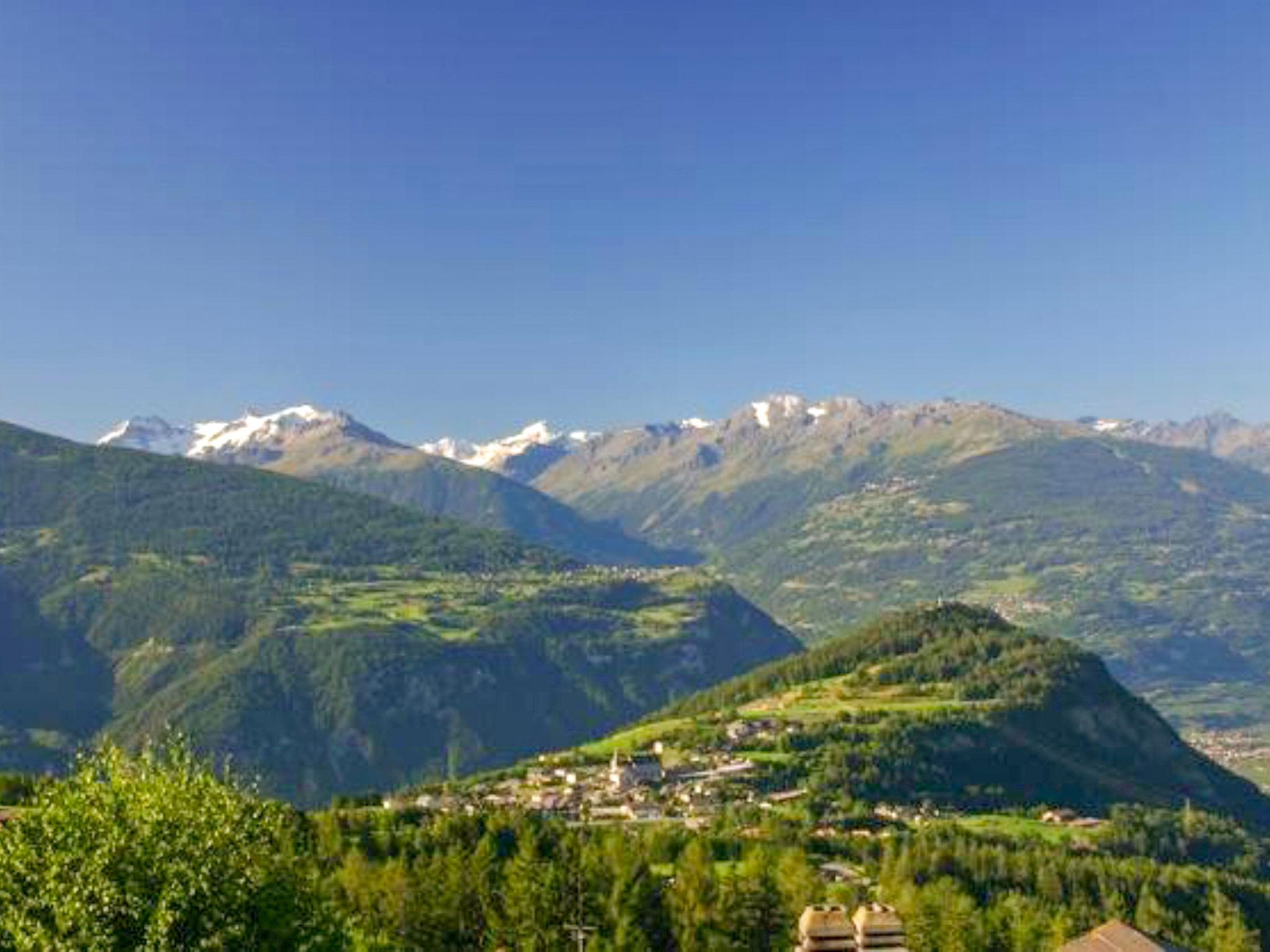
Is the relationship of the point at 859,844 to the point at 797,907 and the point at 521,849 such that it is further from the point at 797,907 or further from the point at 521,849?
the point at 521,849

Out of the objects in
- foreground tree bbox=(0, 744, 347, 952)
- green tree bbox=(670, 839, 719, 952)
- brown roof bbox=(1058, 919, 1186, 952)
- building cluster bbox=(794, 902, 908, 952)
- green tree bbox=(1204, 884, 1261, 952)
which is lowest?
green tree bbox=(1204, 884, 1261, 952)

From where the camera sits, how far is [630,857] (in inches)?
5000

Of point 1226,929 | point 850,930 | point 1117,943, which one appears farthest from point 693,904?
point 850,930

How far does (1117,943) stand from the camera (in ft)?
228

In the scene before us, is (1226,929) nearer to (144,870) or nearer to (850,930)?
(144,870)

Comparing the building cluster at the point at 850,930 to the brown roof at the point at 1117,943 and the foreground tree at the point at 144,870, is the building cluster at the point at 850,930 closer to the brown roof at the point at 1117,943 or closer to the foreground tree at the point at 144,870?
the foreground tree at the point at 144,870

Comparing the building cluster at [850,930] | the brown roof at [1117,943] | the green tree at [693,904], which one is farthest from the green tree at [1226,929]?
the building cluster at [850,930]

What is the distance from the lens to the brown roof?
67.8 meters

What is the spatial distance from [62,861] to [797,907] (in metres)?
90.0

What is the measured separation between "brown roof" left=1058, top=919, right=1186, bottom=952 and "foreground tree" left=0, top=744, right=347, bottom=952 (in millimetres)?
43298

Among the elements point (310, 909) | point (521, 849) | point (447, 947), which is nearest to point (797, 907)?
point (521, 849)

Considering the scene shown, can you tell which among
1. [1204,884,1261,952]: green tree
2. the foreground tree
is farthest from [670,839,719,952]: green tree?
the foreground tree

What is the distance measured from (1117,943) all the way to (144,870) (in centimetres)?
5145

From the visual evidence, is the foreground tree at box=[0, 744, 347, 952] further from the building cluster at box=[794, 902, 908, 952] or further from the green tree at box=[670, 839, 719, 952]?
the green tree at box=[670, 839, 719, 952]
